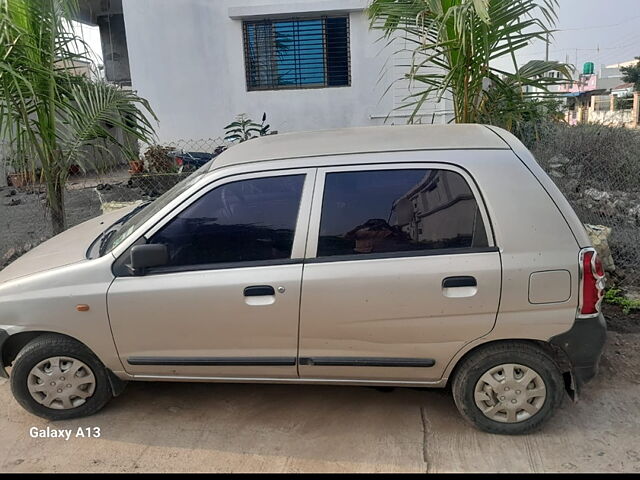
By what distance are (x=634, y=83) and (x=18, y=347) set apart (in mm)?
46761

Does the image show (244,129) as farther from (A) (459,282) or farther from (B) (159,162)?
(A) (459,282)

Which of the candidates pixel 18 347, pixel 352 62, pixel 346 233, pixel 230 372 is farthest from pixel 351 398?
pixel 352 62

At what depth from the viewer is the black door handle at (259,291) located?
8.78ft

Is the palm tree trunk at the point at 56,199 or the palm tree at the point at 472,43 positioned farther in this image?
the palm tree trunk at the point at 56,199

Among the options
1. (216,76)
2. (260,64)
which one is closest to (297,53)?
(260,64)

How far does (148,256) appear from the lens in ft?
8.84

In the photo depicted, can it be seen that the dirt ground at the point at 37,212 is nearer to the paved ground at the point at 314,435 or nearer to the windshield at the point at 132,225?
the windshield at the point at 132,225

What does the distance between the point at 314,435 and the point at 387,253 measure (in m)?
1.20

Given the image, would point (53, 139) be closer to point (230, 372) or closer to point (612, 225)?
point (230, 372)

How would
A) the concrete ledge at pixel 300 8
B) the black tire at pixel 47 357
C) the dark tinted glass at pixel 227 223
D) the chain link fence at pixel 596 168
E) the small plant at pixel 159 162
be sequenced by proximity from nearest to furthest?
the dark tinted glass at pixel 227 223 → the black tire at pixel 47 357 → the chain link fence at pixel 596 168 → the small plant at pixel 159 162 → the concrete ledge at pixel 300 8

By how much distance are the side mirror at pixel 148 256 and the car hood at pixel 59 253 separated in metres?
0.47

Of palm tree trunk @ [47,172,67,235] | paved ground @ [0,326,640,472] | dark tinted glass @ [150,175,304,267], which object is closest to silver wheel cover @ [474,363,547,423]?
paved ground @ [0,326,640,472]

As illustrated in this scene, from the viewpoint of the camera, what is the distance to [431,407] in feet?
10.3

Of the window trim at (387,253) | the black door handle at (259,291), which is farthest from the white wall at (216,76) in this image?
the black door handle at (259,291)
